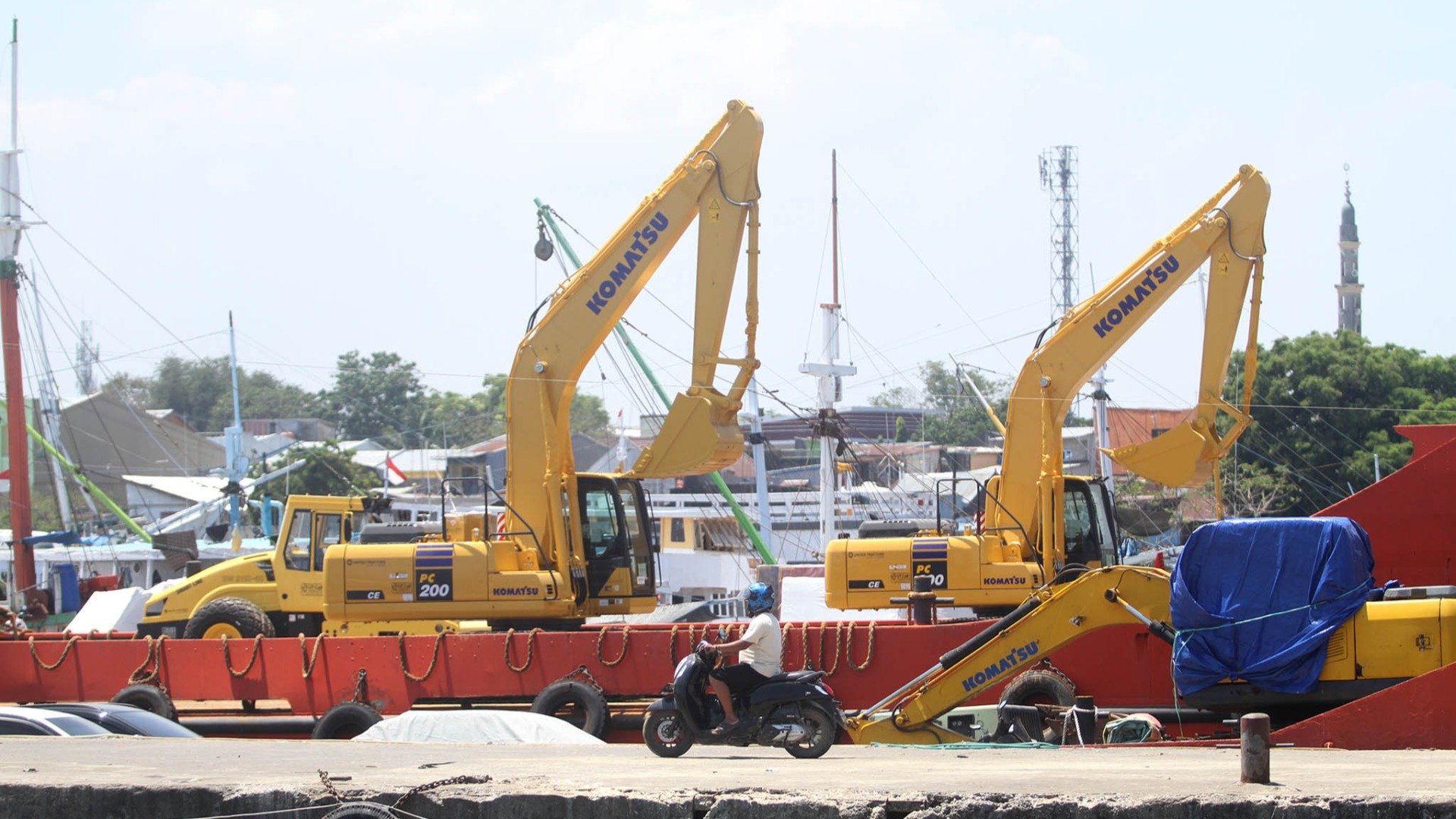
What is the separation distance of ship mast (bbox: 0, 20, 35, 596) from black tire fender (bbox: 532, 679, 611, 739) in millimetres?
22395

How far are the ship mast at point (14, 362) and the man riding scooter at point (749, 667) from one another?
28364mm

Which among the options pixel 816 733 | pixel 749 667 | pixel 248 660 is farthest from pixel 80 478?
pixel 816 733

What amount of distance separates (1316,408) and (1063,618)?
144 feet

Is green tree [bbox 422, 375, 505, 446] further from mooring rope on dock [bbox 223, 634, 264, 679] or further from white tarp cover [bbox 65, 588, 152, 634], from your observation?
mooring rope on dock [bbox 223, 634, 264, 679]

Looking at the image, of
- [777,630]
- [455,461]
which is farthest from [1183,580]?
[455,461]

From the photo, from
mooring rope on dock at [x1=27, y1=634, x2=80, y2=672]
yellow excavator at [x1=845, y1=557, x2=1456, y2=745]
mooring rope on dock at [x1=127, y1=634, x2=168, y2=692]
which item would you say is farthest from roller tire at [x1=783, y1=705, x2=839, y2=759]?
mooring rope on dock at [x1=27, y1=634, x2=80, y2=672]

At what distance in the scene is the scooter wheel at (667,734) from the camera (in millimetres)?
11695

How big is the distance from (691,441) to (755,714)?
314 inches

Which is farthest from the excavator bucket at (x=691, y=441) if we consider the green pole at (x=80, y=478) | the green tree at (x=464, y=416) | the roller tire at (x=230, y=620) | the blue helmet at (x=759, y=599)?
the green tree at (x=464, y=416)

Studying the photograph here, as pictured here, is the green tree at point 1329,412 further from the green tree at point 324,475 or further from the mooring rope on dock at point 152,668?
the mooring rope on dock at point 152,668

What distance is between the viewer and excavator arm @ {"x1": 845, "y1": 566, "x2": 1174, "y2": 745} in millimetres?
14898

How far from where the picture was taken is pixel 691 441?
1931 cm

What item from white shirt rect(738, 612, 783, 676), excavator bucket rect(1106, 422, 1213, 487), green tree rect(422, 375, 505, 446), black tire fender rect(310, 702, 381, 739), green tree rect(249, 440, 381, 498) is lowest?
black tire fender rect(310, 702, 381, 739)

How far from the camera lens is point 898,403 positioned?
409 feet
